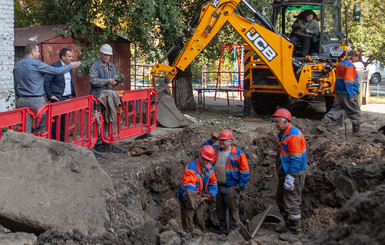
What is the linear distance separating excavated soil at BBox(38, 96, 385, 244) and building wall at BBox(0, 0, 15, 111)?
3045 millimetres

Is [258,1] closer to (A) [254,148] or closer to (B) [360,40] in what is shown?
(A) [254,148]

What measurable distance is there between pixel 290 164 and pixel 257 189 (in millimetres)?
2690

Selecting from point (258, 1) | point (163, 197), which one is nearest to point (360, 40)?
point (258, 1)

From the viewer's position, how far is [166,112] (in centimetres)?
1271

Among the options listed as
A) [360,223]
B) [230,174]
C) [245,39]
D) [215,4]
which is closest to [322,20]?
[245,39]

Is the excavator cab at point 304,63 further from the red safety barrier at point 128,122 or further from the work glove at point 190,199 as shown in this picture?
the work glove at point 190,199

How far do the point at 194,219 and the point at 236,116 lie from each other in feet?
26.5

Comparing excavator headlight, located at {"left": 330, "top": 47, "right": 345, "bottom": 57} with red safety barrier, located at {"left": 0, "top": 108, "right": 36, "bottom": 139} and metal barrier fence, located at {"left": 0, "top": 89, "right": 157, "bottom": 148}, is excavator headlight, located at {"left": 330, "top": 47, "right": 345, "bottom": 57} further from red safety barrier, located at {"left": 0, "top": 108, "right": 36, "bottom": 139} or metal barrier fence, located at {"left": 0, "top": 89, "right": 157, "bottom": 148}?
red safety barrier, located at {"left": 0, "top": 108, "right": 36, "bottom": 139}

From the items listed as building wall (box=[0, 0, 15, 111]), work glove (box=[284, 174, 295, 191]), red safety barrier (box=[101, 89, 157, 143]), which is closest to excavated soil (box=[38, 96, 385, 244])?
red safety barrier (box=[101, 89, 157, 143])

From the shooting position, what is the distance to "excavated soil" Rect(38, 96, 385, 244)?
454 cm

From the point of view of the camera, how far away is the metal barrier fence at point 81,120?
724cm

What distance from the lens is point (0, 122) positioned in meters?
6.74

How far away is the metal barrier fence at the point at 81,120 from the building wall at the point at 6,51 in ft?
9.15

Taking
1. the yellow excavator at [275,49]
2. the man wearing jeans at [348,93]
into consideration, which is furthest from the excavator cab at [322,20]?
the man wearing jeans at [348,93]
